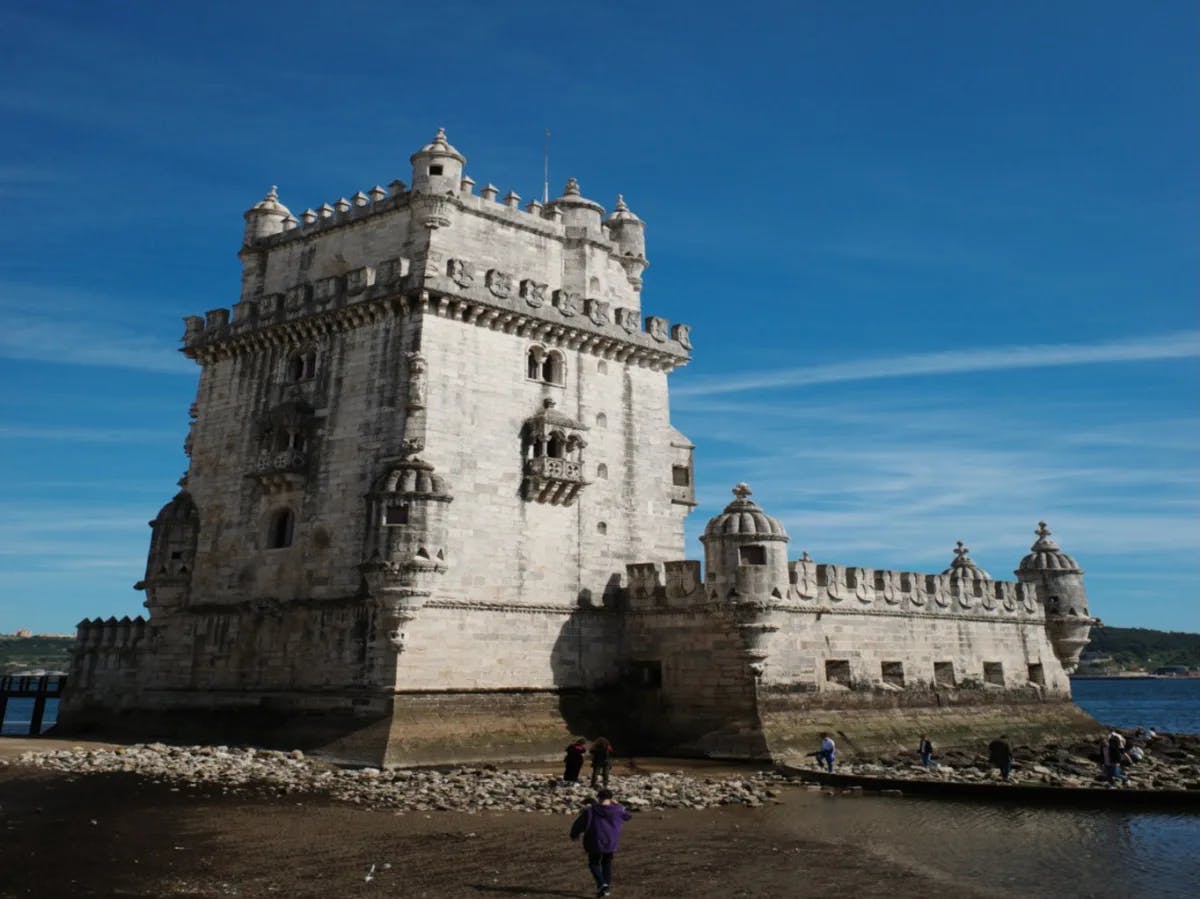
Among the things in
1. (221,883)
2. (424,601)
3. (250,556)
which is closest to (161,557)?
(250,556)

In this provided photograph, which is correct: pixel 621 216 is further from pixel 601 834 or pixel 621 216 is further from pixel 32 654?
pixel 32 654

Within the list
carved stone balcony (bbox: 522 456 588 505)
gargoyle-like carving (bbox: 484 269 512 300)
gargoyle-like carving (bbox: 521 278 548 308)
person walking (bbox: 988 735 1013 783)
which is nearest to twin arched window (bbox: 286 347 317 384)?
gargoyle-like carving (bbox: 484 269 512 300)

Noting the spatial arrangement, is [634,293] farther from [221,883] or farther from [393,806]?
[221,883]

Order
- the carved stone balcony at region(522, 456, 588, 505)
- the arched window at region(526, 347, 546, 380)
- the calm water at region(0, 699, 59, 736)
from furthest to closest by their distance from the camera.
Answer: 1. the calm water at region(0, 699, 59, 736)
2. the arched window at region(526, 347, 546, 380)
3. the carved stone balcony at region(522, 456, 588, 505)

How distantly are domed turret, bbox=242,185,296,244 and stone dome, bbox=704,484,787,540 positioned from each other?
19.9 meters

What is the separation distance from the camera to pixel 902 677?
35500mm

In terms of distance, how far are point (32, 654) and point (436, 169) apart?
607ft

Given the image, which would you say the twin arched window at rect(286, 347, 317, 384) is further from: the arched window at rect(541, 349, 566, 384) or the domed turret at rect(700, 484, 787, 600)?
the domed turret at rect(700, 484, 787, 600)

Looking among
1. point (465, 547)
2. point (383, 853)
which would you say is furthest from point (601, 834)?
point (465, 547)

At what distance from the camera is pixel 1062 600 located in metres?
43.4

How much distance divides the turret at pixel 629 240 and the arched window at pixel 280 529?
49.7 ft

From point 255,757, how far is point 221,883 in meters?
13.0

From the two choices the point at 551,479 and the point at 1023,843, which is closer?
the point at 1023,843

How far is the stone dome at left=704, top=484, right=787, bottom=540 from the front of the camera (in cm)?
3039
